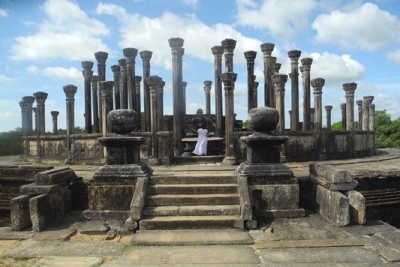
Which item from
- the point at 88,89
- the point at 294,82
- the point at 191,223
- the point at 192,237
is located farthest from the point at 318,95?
the point at 88,89

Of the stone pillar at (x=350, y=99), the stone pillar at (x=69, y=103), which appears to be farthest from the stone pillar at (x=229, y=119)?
the stone pillar at (x=350, y=99)

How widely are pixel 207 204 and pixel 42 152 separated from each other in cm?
935

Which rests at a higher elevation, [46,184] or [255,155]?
[255,155]

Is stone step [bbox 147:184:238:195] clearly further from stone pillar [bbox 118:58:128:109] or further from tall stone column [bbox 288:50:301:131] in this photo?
stone pillar [bbox 118:58:128:109]

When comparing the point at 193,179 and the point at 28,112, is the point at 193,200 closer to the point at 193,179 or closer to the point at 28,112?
the point at 193,179

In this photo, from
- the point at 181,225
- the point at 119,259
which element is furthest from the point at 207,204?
the point at 119,259

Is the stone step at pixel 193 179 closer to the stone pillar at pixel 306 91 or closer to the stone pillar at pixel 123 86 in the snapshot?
the stone pillar at pixel 306 91

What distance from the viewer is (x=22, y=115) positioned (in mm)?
16438

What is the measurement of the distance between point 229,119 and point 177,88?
3886mm

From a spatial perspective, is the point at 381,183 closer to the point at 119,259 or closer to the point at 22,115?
the point at 119,259

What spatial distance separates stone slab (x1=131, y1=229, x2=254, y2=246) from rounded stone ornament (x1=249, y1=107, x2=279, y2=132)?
2.13 meters

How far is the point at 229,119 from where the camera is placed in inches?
446

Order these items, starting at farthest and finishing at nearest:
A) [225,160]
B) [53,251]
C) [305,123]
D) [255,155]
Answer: [305,123] < [225,160] < [255,155] < [53,251]

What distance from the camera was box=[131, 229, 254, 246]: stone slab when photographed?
5.38 m
